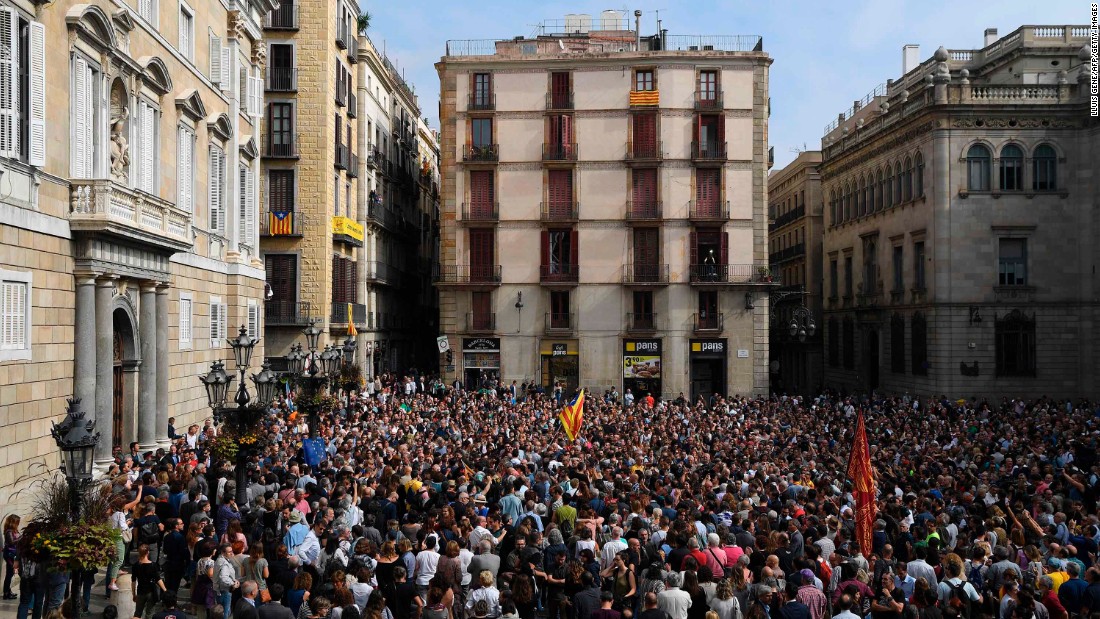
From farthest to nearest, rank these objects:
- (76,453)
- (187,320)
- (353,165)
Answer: (353,165), (187,320), (76,453)

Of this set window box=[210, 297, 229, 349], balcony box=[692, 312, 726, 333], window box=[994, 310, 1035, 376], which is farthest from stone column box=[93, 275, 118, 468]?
window box=[994, 310, 1035, 376]

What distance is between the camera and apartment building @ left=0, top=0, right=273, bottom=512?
1700 centimetres

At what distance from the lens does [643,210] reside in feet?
150

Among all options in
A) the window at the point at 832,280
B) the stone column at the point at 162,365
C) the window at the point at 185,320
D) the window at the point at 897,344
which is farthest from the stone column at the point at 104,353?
the window at the point at 832,280

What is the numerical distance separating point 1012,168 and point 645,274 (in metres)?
16.1

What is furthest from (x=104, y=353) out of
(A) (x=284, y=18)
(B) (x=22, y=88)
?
(A) (x=284, y=18)

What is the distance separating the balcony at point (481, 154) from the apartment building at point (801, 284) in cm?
1998

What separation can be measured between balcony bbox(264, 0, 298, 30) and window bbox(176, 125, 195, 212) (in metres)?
14.9

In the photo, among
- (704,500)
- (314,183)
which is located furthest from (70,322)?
A: (314,183)

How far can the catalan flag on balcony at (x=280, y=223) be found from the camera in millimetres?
40125

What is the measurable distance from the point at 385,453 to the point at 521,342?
991 inches

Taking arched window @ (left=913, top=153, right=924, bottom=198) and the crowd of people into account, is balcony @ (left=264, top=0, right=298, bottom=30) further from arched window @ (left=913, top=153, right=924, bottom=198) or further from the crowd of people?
arched window @ (left=913, top=153, right=924, bottom=198)

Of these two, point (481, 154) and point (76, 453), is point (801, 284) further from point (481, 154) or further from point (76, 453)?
point (76, 453)

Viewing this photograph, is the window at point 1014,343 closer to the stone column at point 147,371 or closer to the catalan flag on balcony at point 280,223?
the catalan flag on balcony at point 280,223
